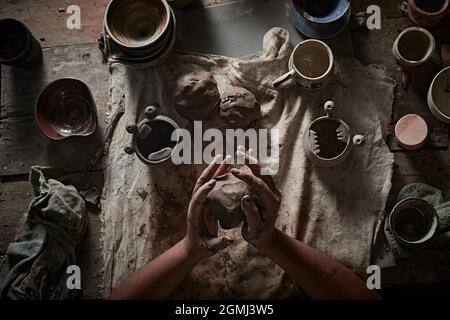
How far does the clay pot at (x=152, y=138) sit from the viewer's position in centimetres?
236

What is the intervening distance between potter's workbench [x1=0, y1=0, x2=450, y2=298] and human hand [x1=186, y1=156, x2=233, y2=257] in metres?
0.61

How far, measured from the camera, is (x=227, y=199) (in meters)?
2.07

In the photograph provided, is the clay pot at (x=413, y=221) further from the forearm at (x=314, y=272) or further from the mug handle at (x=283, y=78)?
the mug handle at (x=283, y=78)

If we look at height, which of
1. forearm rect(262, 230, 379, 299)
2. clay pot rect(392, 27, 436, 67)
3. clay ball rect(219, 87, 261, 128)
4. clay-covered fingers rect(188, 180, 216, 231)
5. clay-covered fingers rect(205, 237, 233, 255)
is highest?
clay pot rect(392, 27, 436, 67)

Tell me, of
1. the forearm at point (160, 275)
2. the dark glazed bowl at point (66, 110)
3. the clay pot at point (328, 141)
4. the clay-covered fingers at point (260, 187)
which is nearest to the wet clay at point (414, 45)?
the clay pot at point (328, 141)

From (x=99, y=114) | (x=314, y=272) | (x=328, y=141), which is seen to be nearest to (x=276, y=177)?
(x=328, y=141)

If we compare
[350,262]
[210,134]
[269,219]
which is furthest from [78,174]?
[350,262]

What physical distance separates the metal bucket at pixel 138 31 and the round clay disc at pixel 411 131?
1169mm

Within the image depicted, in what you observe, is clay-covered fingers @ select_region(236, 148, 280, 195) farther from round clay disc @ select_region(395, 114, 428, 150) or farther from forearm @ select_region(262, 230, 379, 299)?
round clay disc @ select_region(395, 114, 428, 150)

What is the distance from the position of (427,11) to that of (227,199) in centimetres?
144

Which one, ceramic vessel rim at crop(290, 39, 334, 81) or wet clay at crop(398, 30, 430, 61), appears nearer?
ceramic vessel rim at crop(290, 39, 334, 81)

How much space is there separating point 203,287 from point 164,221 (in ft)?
1.16

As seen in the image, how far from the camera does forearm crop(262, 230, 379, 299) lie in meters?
2.19

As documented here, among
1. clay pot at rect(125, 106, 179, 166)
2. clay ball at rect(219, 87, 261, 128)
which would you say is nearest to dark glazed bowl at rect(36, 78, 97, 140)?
clay pot at rect(125, 106, 179, 166)
